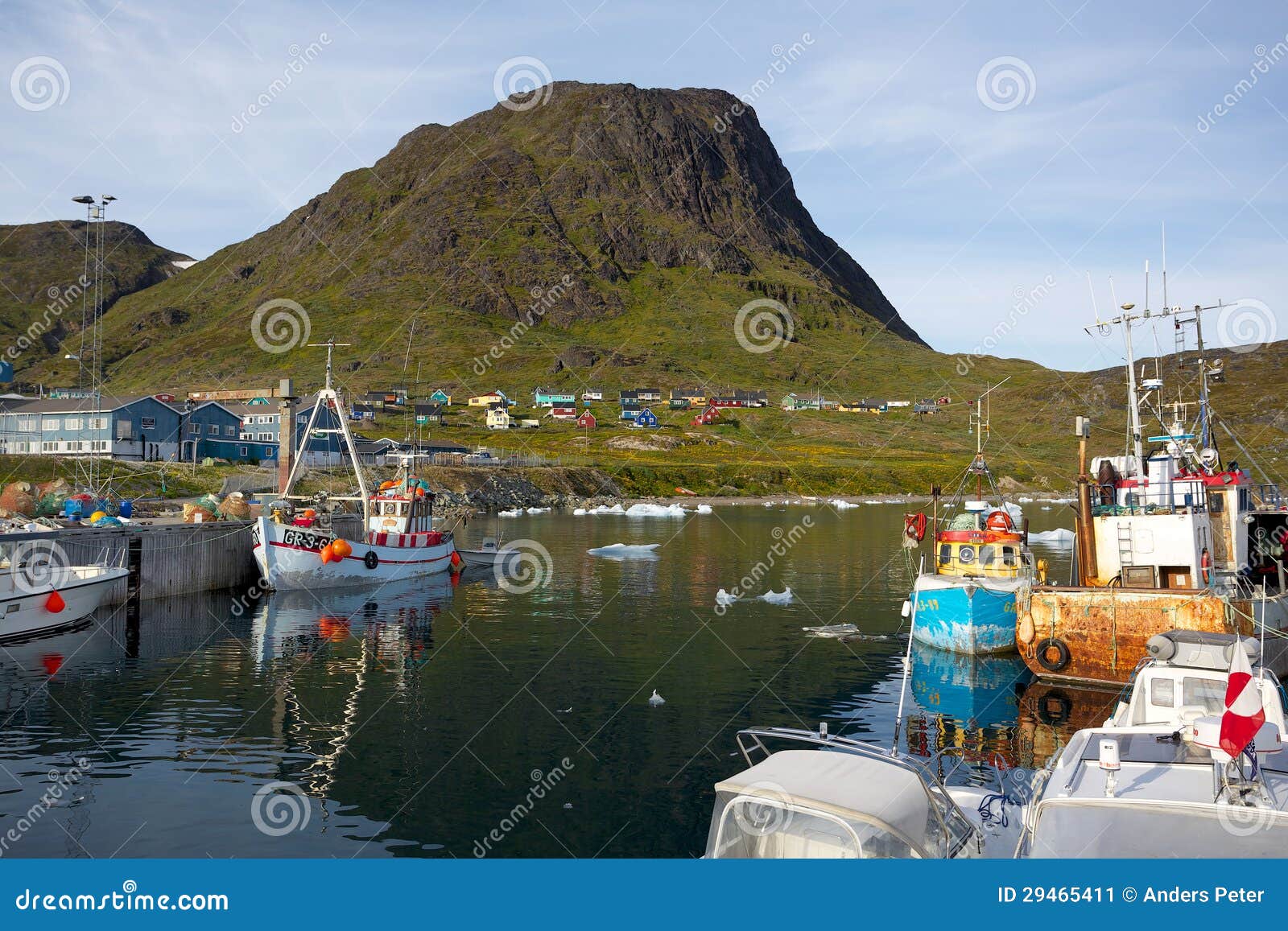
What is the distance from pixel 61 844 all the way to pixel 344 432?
40.5 meters

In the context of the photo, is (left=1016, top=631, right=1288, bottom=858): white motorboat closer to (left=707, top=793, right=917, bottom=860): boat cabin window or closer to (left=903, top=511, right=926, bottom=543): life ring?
(left=707, top=793, right=917, bottom=860): boat cabin window

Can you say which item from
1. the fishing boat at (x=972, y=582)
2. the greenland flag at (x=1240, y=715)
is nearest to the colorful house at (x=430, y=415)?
the fishing boat at (x=972, y=582)

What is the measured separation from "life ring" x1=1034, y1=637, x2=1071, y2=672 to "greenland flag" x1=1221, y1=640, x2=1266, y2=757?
16.9 metres

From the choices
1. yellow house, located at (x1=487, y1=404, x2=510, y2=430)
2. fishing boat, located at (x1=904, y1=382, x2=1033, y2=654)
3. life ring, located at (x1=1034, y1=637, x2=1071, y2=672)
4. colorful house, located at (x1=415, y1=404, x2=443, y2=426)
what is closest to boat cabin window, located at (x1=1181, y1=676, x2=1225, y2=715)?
life ring, located at (x1=1034, y1=637, x2=1071, y2=672)

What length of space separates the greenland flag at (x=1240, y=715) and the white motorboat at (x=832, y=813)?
12.0 ft

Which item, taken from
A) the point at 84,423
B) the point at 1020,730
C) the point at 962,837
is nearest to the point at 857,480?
the point at 84,423

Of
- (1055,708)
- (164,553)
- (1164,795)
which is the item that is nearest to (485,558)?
(164,553)

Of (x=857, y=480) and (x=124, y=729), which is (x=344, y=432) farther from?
(x=857, y=480)

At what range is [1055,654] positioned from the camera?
28953mm

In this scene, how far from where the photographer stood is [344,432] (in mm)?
55031

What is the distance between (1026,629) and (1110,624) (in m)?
2.42

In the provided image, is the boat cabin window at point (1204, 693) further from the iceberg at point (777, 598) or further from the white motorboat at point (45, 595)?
the white motorboat at point (45, 595)

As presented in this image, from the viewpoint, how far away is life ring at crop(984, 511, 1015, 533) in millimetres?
34844

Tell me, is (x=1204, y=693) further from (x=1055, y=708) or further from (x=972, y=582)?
(x=972, y=582)
